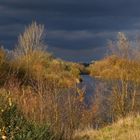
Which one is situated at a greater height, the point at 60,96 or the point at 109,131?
the point at 60,96

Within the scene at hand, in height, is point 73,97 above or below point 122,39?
below

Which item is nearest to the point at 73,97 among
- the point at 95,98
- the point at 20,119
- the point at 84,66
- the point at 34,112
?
the point at 34,112

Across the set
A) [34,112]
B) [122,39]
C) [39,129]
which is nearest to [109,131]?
[34,112]

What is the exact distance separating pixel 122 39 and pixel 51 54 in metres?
35.2

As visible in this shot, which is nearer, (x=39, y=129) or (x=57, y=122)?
(x=39, y=129)

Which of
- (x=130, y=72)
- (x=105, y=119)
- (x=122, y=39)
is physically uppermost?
(x=122, y=39)

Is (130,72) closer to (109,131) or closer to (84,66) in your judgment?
(109,131)

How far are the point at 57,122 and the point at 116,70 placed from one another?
51.6 feet

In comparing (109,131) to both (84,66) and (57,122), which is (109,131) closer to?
→ (57,122)

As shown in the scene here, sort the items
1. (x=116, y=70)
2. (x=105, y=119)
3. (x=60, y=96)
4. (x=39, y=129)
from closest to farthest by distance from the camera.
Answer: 1. (x=39, y=129)
2. (x=60, y=96)
3. (x=105, y=119)
4. (x=116, y=70)

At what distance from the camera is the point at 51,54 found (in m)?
62.4

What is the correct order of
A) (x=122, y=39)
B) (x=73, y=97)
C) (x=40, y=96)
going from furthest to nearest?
(x=122, y=39) < (x=73, y=97) < (x=40, y=96)

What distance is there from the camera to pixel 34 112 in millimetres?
14469

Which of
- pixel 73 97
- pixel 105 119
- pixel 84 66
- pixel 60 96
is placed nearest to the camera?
pixel 60 96
